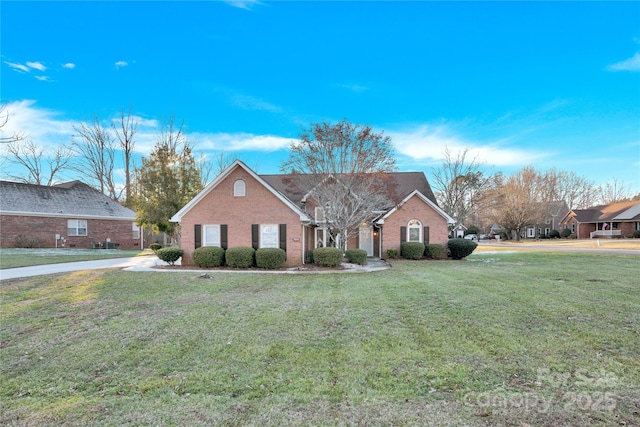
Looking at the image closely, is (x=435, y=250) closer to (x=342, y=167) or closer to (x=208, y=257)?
(x=342, y=167)

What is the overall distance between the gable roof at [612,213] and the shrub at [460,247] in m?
37.8

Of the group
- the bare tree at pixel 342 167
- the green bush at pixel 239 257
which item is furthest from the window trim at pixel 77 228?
the bare tree at pixel 342 167

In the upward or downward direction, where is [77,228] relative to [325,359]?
upward

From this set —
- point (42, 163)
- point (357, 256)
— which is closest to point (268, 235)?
point (357, 256)

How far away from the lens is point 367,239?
23000mm

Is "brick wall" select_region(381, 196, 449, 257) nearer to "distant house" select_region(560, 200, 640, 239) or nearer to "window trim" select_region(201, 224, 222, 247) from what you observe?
"window trim" select_region(201, 224, 222, 247)

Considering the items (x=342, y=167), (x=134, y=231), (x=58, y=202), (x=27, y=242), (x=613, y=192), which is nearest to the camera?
(x=342, y=167)

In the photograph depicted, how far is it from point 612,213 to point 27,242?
68847 millimetres

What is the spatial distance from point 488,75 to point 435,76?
104 inches

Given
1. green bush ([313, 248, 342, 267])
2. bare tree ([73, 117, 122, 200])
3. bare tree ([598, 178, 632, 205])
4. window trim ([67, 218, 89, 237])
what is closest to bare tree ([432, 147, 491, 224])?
green bush ([313, 248, 342, 267])

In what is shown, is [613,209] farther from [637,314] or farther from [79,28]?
[79,28]

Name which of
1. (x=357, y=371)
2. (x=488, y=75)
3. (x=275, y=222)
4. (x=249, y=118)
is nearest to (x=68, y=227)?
(x=249, y=118)

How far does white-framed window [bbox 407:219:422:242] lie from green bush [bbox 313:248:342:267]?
25.0 ft

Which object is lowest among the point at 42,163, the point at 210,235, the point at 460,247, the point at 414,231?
the point at 460,247
